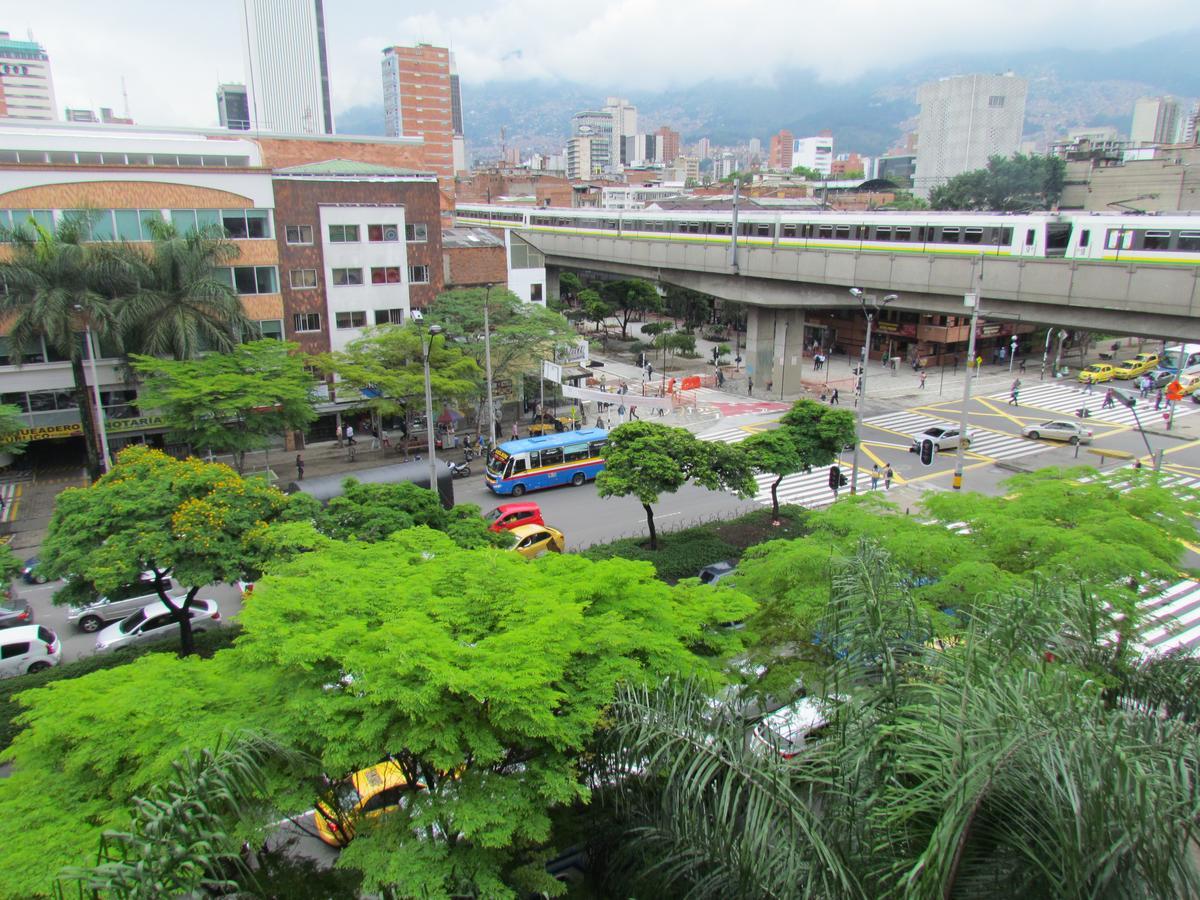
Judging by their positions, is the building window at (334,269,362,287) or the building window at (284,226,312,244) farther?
the building window at (334,269,362,287)

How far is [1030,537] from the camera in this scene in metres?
13.2

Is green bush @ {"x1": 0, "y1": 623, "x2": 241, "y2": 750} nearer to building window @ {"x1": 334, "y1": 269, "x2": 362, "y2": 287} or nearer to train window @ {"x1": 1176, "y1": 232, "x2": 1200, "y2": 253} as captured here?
building window @ {"x1": 334, "y1": 269, "x2": 362, "y2": 287}

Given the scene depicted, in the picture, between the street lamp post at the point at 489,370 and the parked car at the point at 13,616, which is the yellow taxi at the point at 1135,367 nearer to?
the street lamp post at the point at 489,370

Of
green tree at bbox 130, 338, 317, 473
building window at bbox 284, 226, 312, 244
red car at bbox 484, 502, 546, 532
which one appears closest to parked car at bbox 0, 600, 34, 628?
green tree at bbox 130, 338, 317, 473

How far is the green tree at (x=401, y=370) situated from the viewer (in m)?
32.9

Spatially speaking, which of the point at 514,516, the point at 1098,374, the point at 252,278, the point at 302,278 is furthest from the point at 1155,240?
the point at 252,278

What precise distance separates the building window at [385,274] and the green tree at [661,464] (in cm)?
2023

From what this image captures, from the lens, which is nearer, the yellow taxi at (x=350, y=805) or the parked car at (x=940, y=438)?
the yellow taxi at (x=350, y=805)

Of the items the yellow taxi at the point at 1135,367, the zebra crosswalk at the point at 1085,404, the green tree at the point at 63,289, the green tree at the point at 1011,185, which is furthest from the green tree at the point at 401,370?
the green tree at the point at 1011,185

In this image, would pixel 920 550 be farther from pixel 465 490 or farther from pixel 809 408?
pixel 465 490

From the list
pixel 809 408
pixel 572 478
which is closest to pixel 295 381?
pixel 572 478

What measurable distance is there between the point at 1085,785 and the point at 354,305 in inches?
1481

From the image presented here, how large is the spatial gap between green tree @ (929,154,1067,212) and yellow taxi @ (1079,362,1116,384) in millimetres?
50716

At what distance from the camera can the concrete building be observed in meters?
182
